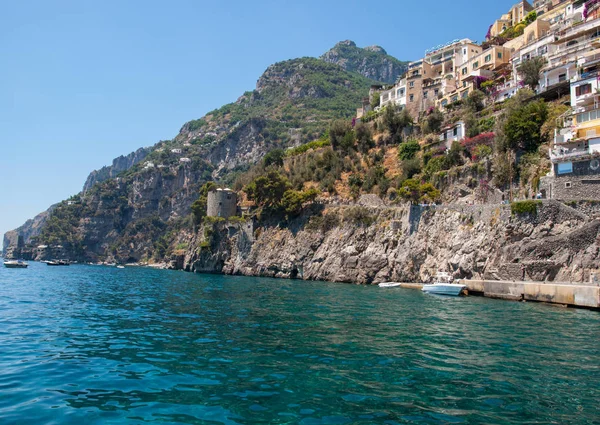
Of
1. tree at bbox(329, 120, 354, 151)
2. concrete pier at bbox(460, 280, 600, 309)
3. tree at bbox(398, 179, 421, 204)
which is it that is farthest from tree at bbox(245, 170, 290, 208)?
concrete pier at bbox(460, 280, 600, 309)

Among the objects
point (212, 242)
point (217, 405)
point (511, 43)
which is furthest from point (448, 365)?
point (511, 43)

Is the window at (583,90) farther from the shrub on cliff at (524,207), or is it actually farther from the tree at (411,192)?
the tree at (411,192)

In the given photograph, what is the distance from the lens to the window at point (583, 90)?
35.9 meters

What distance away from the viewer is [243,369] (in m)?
10.2

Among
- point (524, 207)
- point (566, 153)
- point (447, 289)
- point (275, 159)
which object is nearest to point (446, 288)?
point (447, 289)

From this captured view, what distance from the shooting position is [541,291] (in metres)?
26.2

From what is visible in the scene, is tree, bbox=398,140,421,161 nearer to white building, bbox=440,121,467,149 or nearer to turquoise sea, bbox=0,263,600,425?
white building, bbox=440,121,467,149

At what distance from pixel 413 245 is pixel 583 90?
2046cm

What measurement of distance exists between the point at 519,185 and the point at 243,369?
36.3 meters

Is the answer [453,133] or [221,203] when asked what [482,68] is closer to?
[453,133]

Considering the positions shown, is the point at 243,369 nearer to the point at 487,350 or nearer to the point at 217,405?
the point at 217,405

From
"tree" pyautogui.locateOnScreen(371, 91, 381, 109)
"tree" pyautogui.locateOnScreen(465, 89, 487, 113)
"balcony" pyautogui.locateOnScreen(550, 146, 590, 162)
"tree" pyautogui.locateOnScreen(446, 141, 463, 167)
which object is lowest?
"balcony" pyautogui.locateOnScreen(550, 146, 590, 162)

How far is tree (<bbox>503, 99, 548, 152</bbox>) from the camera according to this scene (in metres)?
38.4

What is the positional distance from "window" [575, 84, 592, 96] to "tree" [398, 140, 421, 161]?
68.2 ft
